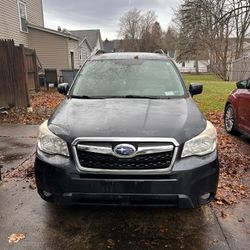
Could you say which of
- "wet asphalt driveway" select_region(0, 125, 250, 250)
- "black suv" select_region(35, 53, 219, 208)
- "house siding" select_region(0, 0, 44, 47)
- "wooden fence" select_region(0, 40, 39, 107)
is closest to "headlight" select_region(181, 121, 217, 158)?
"black suv" select_region(35, 53, 219, 208)

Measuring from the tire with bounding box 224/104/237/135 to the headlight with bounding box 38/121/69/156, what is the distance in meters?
4.82

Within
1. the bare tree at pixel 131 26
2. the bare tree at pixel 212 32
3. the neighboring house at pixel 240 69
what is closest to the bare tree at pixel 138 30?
the bare tree at pixel 131 26

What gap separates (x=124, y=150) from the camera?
9.41ft

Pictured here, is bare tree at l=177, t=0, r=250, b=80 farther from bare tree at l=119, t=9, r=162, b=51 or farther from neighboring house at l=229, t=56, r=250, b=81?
bare tree at l=119, t=9, r=162, b=51

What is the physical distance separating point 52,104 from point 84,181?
9.20m

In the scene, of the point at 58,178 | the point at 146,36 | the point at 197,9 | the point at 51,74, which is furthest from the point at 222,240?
the point at 146,36

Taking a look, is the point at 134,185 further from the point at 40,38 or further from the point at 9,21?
the point at 40,38

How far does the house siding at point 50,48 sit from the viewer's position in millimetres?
21547

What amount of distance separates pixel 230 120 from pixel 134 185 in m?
4.92

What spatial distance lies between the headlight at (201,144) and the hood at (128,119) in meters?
0.05

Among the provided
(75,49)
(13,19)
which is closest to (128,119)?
(13,19)

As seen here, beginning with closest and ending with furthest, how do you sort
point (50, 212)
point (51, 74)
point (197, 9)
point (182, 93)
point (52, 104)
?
point (50, 212)
point (182, 93)
point (52, 104)
point (51, 74)
point (197, 9)

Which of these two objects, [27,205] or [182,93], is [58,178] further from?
[182,93]

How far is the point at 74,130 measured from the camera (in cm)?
305
